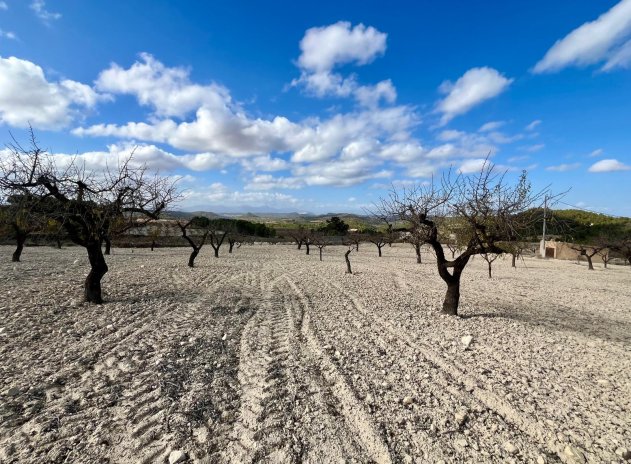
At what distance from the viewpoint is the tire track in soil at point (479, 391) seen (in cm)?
389

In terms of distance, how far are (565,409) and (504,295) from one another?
1095 centimetres

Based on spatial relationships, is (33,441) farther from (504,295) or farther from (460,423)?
(504,295)

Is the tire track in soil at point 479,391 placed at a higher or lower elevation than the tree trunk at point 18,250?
lower

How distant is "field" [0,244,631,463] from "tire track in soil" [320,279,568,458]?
25mm

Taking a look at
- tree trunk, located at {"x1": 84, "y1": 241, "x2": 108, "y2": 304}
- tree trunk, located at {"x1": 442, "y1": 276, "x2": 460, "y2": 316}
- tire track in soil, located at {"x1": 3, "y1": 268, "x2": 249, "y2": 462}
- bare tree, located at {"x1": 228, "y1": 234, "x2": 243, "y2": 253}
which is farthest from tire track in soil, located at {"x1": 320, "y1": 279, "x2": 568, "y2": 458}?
bare tree, located at {"x1": 228, "y1": 234, "x2": 243, "y2": 253}

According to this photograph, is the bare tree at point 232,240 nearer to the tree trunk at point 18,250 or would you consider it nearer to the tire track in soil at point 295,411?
the tree trunk at point 18,250

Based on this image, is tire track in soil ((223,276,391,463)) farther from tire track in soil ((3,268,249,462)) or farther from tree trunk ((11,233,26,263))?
tree trunk ((11,233,26,263))

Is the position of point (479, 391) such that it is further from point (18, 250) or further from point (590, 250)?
A: point (590, 250)

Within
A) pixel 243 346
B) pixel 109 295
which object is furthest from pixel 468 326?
pixel 109 295

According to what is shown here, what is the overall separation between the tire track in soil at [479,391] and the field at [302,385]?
25 mm

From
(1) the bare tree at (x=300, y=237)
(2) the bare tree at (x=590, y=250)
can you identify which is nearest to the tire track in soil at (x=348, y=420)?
(2) the bare tree at (x=590, y=250)

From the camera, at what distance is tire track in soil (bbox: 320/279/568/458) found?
3893 millimetres

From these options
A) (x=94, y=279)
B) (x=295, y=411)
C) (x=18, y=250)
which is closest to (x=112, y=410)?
(x=295, y=411)

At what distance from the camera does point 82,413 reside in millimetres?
4051
